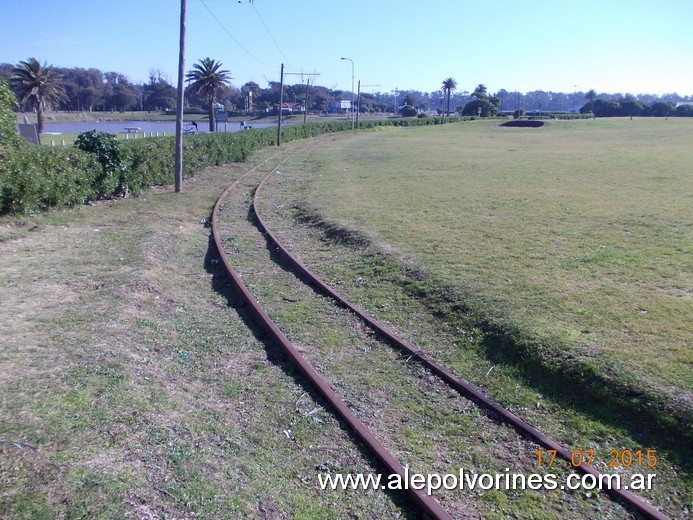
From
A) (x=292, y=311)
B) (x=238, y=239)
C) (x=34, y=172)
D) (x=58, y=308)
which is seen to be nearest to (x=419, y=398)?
(x=292, y=311)

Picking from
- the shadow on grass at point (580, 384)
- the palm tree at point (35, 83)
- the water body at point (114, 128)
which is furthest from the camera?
the water body at point (114, 128)

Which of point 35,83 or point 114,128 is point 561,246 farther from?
point 114,128

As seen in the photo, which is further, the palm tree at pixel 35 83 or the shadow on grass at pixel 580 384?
the palm tree at pixel 35 83

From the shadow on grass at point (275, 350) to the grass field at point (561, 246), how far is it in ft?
8.46

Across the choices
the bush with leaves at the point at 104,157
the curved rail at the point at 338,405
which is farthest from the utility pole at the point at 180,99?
the curved rail at the point at 338,405

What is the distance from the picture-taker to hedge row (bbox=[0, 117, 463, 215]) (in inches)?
502

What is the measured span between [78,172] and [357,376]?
11.6 m

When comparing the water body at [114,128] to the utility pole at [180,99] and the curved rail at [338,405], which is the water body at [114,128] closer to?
the utility pole at [180,99]

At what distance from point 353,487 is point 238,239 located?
31.4ft

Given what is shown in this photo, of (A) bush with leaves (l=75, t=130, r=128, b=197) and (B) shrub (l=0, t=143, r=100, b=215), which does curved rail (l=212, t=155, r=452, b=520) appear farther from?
(A) bush with leaves (l=75, t=130, r=128, b=197)

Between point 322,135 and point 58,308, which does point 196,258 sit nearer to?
point 58,308

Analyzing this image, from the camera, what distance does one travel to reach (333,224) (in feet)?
46.0

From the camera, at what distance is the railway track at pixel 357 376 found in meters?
4.80

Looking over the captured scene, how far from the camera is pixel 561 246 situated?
10969mm
